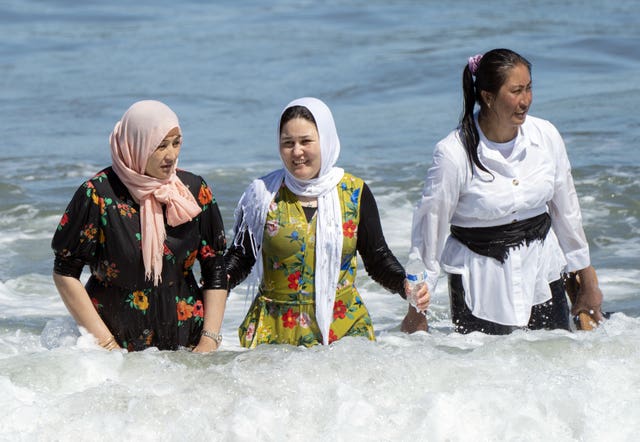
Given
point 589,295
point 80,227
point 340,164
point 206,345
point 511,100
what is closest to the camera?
point 80,227

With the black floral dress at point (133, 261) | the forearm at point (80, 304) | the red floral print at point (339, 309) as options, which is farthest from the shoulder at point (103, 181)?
the red floral print at point (339, 309)

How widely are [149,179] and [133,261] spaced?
0.34m

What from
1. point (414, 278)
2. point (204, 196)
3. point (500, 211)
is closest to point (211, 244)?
point (204, 196)

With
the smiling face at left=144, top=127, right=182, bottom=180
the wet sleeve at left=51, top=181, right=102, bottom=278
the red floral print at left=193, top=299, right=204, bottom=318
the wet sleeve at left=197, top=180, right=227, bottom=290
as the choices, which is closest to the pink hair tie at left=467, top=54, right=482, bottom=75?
the wet sleeve at left=197, top=180, right=227, bottom=290

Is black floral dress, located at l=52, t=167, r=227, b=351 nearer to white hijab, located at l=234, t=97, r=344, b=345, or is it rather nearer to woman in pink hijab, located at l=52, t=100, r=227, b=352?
woman in pink hijab, located at l=52, t=100, r=227, b=352

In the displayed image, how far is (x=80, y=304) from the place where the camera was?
5.02 meters

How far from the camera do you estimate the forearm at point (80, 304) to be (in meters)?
5.00

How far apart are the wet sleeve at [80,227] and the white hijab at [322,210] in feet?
2.24

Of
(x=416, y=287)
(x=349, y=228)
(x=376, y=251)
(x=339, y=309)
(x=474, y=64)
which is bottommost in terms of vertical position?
(x=339, y=309)

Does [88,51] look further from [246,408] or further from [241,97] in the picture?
[246,408]

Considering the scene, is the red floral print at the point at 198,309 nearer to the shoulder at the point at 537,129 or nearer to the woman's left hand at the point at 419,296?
the woman's left hand at the point at 419,296

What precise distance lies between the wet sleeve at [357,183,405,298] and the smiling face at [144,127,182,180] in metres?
0.86

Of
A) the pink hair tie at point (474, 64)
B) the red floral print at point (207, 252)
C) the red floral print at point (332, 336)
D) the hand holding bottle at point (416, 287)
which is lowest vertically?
the red floral print at point (332, 336)

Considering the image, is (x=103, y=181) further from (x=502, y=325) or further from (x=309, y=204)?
(x=502, y=325)
